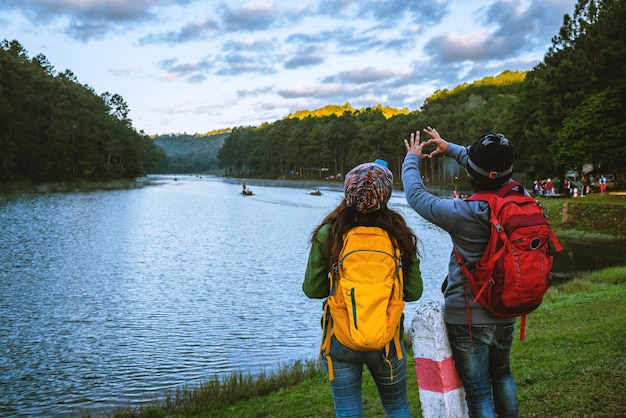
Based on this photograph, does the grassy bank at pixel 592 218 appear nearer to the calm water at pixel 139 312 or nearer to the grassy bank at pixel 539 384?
the calm water at pixel 139 312

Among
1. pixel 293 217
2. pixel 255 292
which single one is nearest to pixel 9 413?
pixel 255 292

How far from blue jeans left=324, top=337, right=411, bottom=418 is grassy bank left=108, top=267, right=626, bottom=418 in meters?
2.14

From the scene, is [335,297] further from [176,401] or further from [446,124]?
[446,124]

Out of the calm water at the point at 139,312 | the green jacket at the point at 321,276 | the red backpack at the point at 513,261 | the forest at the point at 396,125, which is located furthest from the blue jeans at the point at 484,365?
the forest at the point at 396,125

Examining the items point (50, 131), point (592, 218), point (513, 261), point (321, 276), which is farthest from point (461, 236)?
point (50, 131)

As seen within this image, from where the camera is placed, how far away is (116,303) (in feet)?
50.3

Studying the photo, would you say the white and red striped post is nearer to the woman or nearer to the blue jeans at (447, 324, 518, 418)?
the blue jeans at (447, 324, 518, 418)

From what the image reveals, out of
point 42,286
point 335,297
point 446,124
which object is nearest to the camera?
point 335,297

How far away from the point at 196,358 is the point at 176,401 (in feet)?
9.81

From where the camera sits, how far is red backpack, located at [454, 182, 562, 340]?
304 cm

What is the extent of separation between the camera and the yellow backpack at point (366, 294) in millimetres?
3016

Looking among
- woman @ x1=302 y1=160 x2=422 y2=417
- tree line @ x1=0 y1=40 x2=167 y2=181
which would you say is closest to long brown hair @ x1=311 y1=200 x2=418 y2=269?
woman @ x1=302 y1=160 x2=422 y2=417

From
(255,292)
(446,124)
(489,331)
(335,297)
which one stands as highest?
(446,124)

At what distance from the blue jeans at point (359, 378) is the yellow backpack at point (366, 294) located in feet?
0.14
